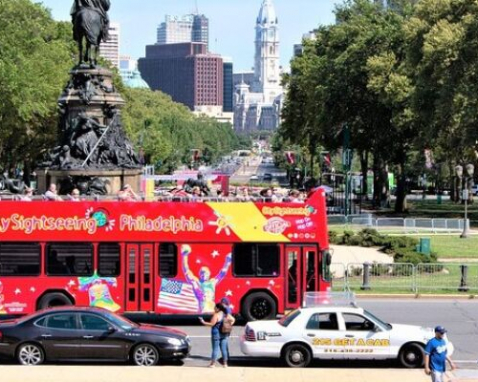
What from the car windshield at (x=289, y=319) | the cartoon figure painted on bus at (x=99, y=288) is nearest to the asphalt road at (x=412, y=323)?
the car windshield at (x=289, y=319)

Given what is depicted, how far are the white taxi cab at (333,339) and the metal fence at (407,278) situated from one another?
11.9 m

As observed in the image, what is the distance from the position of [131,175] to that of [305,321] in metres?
23.1

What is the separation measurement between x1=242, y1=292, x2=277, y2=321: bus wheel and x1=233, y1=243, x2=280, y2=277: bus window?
58 centimetres

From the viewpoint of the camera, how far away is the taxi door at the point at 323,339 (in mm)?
22812

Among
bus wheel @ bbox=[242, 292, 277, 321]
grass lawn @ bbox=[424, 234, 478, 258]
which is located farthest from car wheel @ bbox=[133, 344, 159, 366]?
grass lawn @ bbox=[424, 234, 478, 258]

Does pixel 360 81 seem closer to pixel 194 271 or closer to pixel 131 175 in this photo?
pixel 131 175

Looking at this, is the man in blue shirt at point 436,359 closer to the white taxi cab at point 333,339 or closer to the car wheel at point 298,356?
the white taxi cab at point 333,339

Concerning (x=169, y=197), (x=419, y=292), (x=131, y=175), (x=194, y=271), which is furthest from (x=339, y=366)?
(x=131, y=175)

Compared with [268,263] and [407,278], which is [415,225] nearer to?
[407,278]

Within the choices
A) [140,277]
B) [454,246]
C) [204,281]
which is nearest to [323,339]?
[204,281]

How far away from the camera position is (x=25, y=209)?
92.1 feet

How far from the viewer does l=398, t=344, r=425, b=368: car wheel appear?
902 inches

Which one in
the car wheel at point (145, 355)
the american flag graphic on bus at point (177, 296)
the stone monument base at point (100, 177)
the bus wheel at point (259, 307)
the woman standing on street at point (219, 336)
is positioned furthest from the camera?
the stone monument base at point (100, 177)

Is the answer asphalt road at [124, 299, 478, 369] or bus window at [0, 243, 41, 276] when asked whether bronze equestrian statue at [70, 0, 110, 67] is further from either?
bus window at [0, 243, 41, 276]
